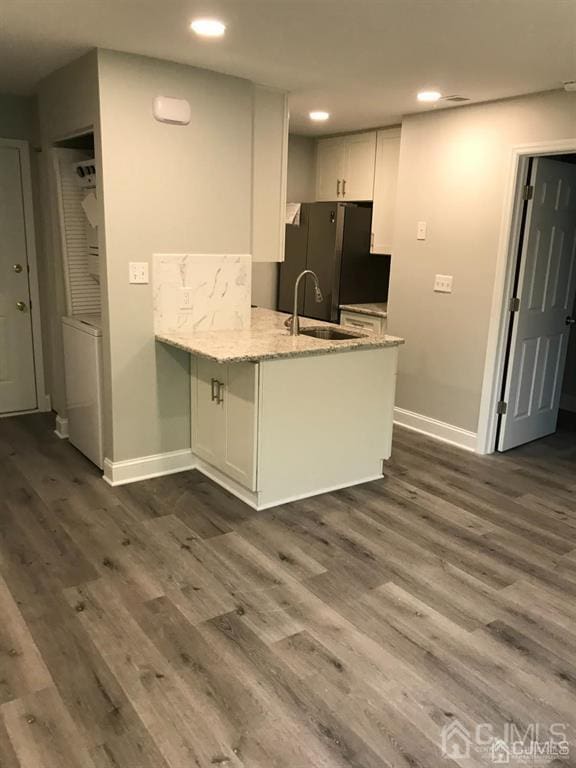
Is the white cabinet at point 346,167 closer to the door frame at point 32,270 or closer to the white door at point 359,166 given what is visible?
the white door at point 359,166

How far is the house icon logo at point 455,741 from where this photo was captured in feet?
6.05

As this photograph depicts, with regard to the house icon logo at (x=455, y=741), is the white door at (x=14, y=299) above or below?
above

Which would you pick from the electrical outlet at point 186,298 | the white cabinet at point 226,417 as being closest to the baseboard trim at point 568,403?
the white cabinet at point 226,417

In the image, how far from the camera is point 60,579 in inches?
106

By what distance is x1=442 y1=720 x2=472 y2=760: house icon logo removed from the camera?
1.84m

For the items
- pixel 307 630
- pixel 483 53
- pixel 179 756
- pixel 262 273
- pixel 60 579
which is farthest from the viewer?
pixel 262 273

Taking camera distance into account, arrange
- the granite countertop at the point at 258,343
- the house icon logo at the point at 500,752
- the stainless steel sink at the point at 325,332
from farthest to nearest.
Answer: the stainless steel sink at the point at 325,332 < the granite countertop at the point at 258,343 < the house icon logo at the point at 500,752

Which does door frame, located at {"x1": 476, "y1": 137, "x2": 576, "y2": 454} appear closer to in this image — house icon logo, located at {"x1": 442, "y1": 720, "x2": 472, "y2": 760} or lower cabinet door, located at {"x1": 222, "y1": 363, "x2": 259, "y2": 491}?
lower cabinet door, located at {"x1": 222, "y1": 363, "x2": 259, "y2": 491}

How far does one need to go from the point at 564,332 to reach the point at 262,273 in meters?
2.74

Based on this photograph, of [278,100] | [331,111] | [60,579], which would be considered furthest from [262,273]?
[60,579]

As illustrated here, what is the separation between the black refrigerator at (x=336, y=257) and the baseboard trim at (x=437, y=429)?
1.04 m

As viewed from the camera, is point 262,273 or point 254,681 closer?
point 254,681

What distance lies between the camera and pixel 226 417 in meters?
3.51

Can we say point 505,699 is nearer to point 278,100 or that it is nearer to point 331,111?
point 278,100
